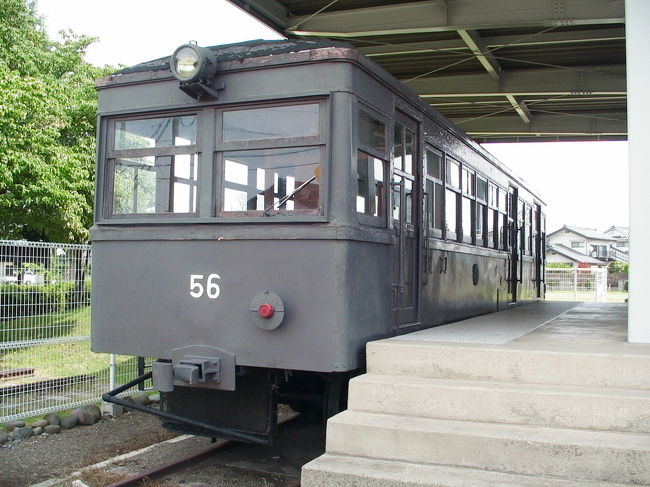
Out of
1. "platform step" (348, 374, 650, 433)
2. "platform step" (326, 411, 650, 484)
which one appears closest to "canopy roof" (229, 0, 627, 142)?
"platform step" (348, 374, 650, 433)

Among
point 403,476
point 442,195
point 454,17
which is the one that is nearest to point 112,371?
point 442,195

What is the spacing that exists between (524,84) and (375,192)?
29.2ft

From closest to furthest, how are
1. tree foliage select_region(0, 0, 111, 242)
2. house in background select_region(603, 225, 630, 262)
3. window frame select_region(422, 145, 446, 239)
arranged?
window frame select_region(422, 145, 446, 239)
tree foliage select_region(0, 0, 111, 242)
house in background select_region(603, 225, 630, 262)

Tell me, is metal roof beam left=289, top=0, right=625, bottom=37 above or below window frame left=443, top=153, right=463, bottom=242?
above

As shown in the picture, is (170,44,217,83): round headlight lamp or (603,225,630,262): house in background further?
(603,225,630,262): house in background

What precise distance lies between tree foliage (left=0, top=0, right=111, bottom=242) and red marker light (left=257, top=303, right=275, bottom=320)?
11.6 m

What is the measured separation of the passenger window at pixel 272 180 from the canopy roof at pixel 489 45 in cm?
509

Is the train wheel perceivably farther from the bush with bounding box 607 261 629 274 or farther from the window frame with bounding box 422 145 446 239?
the bush with bounding box 607 261 629 274

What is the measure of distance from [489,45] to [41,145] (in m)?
10.5

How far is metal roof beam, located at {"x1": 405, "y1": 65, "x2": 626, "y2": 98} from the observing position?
12.9m

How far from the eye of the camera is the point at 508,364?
5016 mm

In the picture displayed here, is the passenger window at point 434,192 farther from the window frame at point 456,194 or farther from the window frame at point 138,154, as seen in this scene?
the window frame at point 138,154

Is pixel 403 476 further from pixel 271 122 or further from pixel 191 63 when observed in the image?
pixel 191 63

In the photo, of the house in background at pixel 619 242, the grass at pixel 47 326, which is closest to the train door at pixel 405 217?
the grass at pixel 47 326
